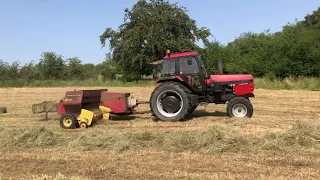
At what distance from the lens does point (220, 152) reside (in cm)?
578

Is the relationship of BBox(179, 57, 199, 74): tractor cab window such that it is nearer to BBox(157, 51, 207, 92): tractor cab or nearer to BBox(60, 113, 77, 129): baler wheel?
BBox(157, 51, 207, 92): tractor cab

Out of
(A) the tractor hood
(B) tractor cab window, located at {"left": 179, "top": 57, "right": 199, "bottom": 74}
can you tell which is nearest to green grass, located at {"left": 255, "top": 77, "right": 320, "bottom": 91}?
(A) the tractor hood

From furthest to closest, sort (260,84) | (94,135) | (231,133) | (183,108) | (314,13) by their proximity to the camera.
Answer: (314,13), (260,84), (183,108), (94,135), (231,133)

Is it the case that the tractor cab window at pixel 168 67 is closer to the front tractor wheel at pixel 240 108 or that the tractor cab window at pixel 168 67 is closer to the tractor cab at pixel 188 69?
the tractor cab at pixel 188 69

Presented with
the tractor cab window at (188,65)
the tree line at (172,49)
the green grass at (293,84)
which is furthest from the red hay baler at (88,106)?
the tree line at (172,49)

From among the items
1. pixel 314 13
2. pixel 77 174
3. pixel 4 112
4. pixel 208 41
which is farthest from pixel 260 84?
pixel 314 13

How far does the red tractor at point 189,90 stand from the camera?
9086 millimetres

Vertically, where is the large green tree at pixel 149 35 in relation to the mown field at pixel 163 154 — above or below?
above

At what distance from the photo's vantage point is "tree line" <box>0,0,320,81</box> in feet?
82.1

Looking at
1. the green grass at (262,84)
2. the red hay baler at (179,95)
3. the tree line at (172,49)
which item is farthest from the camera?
the tree line at (172,49)

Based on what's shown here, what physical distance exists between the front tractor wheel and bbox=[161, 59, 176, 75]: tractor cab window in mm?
1699

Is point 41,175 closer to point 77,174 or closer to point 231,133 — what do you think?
point 77,174

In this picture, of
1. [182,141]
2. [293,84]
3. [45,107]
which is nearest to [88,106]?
[45,107]

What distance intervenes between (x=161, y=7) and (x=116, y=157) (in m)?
29.9
